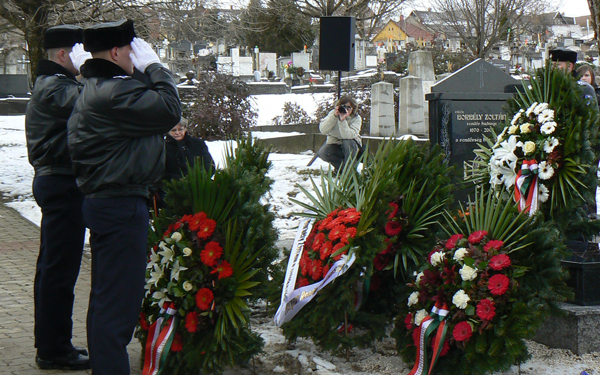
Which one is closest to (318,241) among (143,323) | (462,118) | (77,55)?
(143,323)

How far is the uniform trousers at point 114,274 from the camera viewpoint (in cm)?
319

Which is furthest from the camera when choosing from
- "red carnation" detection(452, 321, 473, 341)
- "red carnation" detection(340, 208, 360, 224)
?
"red carnation" detection(452, 321, 473, 341)

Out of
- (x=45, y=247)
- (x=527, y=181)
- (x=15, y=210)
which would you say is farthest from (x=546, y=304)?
(x=15, y=210)

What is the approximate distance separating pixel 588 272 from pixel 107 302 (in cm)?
280

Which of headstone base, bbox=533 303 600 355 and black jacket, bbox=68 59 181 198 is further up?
black jacket, bbox=68 59 181 198

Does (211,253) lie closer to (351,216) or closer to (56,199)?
(351,216)

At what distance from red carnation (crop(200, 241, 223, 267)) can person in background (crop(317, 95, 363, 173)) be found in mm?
6381

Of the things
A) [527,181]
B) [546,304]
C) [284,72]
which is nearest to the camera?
[546,304]

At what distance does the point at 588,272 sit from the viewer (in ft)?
13.3

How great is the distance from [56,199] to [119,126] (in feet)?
3.24

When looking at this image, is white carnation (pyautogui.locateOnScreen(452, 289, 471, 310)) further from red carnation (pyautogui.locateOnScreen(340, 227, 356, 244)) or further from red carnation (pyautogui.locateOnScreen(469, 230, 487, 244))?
red carnation (pyautogui.locateOnScreen(340, 227, 356, 244))

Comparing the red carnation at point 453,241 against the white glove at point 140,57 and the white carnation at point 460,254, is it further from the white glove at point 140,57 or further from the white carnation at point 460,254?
the white glove at point 140,57

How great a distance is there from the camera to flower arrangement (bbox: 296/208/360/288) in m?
3.73

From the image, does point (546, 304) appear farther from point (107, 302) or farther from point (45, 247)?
point (45, 247)
